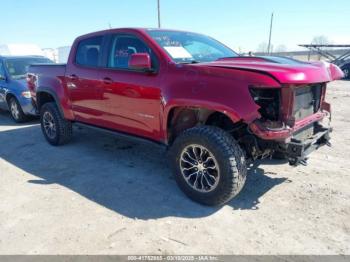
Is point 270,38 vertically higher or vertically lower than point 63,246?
higher

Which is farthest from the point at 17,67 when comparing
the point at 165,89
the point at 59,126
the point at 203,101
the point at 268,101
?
the point at 268,101

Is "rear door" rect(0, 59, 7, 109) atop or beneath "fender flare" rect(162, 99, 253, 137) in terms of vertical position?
beneath

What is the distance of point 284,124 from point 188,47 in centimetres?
177

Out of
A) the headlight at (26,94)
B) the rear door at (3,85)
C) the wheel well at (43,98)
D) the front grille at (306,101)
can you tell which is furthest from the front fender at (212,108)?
the rear door at (3,85)

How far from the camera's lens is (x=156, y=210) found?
3.48m

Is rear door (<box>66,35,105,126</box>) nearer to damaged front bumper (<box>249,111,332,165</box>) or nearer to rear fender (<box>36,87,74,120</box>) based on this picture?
rear fender (<box>36,87,74,120</box>)

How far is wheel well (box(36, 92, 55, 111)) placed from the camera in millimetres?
6137

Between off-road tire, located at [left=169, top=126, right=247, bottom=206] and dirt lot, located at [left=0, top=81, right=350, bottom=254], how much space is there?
17 centimetres

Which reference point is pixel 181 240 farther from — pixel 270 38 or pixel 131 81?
pixel 270 38

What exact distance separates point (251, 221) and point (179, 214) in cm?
75

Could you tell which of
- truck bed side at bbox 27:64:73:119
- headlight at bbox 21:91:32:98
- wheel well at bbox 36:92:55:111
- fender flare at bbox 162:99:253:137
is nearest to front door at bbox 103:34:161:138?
fender flare at bbox 162:99:253:137

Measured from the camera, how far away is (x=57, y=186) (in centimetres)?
418

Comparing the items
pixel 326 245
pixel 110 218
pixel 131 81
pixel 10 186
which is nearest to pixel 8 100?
pixel 10 186

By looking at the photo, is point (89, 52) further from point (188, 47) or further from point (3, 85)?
point (3, 85)
